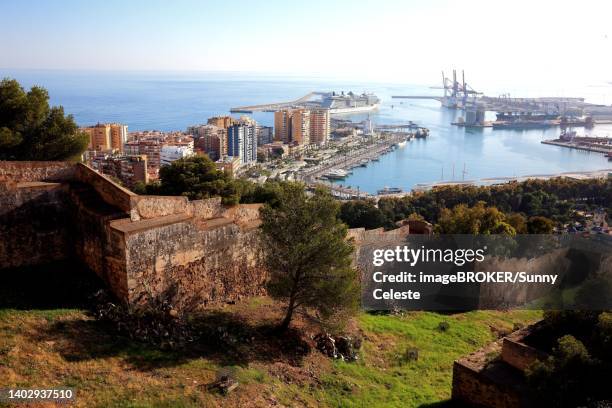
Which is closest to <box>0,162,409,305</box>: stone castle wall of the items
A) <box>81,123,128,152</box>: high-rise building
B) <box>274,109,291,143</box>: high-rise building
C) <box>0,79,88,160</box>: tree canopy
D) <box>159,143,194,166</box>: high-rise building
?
<box>0,79,88,160</box>: tree canopy

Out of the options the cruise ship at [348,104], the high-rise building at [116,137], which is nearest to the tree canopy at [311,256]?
the high-rise building at [116,137]

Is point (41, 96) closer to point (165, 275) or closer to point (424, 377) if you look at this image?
point (165, 275)

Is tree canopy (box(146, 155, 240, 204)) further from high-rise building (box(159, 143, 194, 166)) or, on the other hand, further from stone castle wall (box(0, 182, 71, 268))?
high-rise building (box(159, 143, 194, 166))

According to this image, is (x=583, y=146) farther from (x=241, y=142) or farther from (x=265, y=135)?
(x=241, y=142)

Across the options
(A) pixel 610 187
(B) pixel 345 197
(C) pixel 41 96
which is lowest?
(B) pixel 345 197

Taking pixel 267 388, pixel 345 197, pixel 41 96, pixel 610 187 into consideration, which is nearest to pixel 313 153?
pixel 345 197

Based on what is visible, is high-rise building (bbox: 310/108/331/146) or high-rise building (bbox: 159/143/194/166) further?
high-rise building (bbox: 310/108/331/146)
